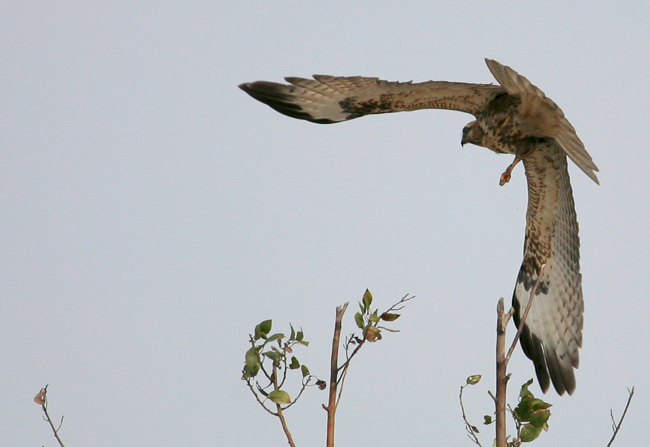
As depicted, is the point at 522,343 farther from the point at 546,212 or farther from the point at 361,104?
the point at 361,104

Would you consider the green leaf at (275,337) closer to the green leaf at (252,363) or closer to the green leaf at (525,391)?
the green leaf at (252,363)

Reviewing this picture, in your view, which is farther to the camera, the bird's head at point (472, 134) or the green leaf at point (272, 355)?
the bird's head at point (472, 134)

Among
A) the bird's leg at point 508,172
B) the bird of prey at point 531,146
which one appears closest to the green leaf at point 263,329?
the bird of prey at point 531,146

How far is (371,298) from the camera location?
169 inches

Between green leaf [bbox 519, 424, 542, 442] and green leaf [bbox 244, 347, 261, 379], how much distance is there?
1.31 m

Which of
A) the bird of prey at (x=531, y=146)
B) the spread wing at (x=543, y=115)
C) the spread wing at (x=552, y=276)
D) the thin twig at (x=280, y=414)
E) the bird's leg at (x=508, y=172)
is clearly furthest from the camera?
the spread wing at (x=552, y=276)

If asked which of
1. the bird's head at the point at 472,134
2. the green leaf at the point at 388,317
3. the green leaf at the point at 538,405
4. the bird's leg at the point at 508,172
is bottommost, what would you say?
the green leaf at the point at 538,405

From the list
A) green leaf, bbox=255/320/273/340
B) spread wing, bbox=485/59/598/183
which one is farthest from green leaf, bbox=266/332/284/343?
spread wing, bbox=485/59/598/183

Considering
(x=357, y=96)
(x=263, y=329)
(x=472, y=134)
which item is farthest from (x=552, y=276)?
(x=263, y=329)

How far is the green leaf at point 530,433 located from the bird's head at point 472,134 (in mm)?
3654

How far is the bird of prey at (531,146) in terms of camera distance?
6.84 meters

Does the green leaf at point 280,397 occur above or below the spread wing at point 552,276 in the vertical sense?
below

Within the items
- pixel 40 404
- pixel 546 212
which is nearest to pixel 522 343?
pixel 546 212

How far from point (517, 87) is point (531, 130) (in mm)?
1020
